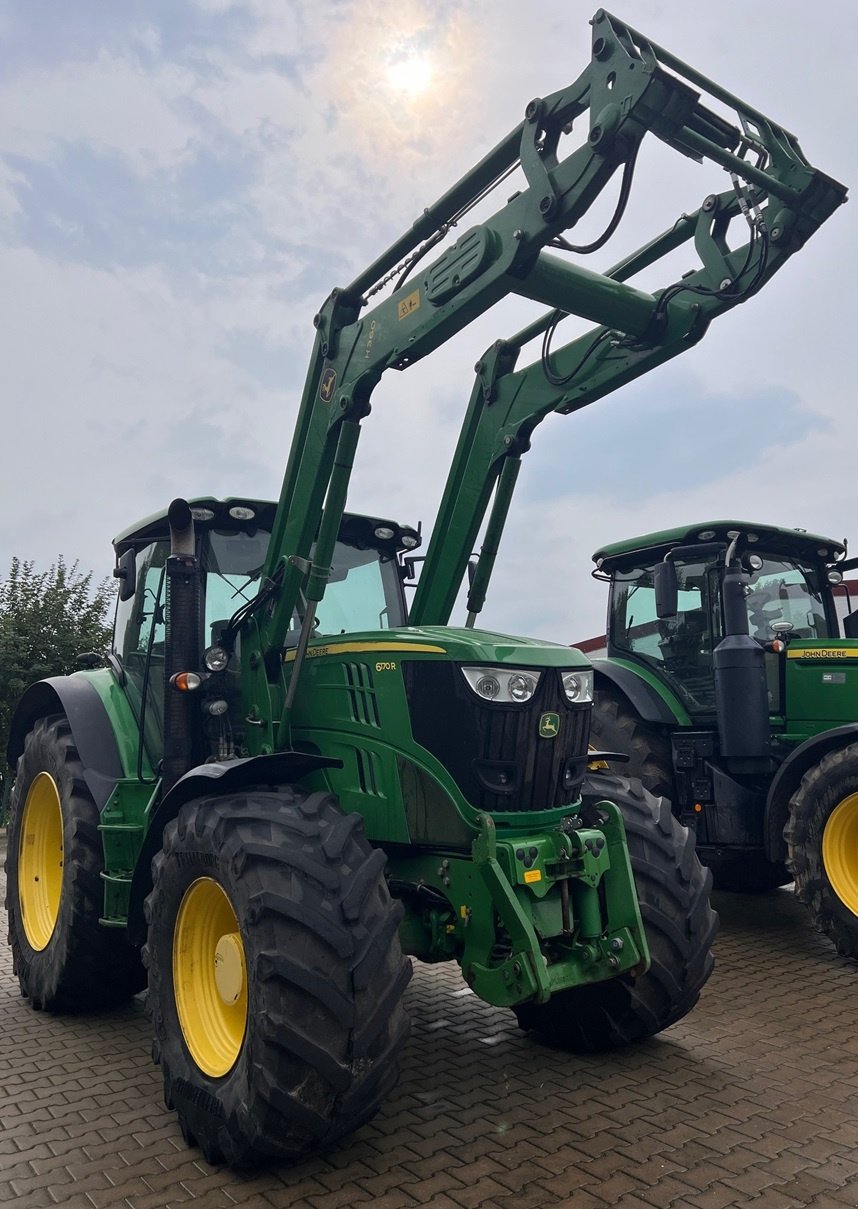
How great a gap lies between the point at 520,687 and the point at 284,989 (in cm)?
141

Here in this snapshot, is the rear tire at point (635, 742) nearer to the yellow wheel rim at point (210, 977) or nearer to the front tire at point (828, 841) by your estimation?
the front tire at point (828, 841)

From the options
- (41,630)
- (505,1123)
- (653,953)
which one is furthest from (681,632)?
(41,630)

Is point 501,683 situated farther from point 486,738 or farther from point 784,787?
point 784,787

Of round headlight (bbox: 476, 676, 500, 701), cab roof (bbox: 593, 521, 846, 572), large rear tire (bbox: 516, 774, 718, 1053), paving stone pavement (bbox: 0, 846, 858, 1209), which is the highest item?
cab roof (bbox: 593, 521, 846, 572)

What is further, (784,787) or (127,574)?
(784,787)

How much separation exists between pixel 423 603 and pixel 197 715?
1.30 metres

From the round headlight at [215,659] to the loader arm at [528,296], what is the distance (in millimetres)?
137

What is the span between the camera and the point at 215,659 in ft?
14.3

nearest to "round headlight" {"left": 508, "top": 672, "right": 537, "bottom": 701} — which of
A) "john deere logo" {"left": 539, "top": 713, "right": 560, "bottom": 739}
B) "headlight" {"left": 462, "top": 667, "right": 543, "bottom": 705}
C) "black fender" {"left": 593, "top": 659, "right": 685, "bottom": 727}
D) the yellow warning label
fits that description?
"headlight" {"left": 462, "top": 667, "right": 543, "bottom": 705}

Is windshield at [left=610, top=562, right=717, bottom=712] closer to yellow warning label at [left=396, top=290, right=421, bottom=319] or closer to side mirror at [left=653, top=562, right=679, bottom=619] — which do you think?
side mirror at [left=653, top=562, right=679, bottom=619]

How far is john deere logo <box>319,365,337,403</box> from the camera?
4258 millimetres

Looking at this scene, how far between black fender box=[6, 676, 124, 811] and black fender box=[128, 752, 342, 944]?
728 mm

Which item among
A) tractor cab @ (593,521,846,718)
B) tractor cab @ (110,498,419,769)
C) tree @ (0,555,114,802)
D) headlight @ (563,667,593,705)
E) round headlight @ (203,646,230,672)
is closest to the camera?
headlight @ (563,667,593,705)

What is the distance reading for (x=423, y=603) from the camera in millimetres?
5051
